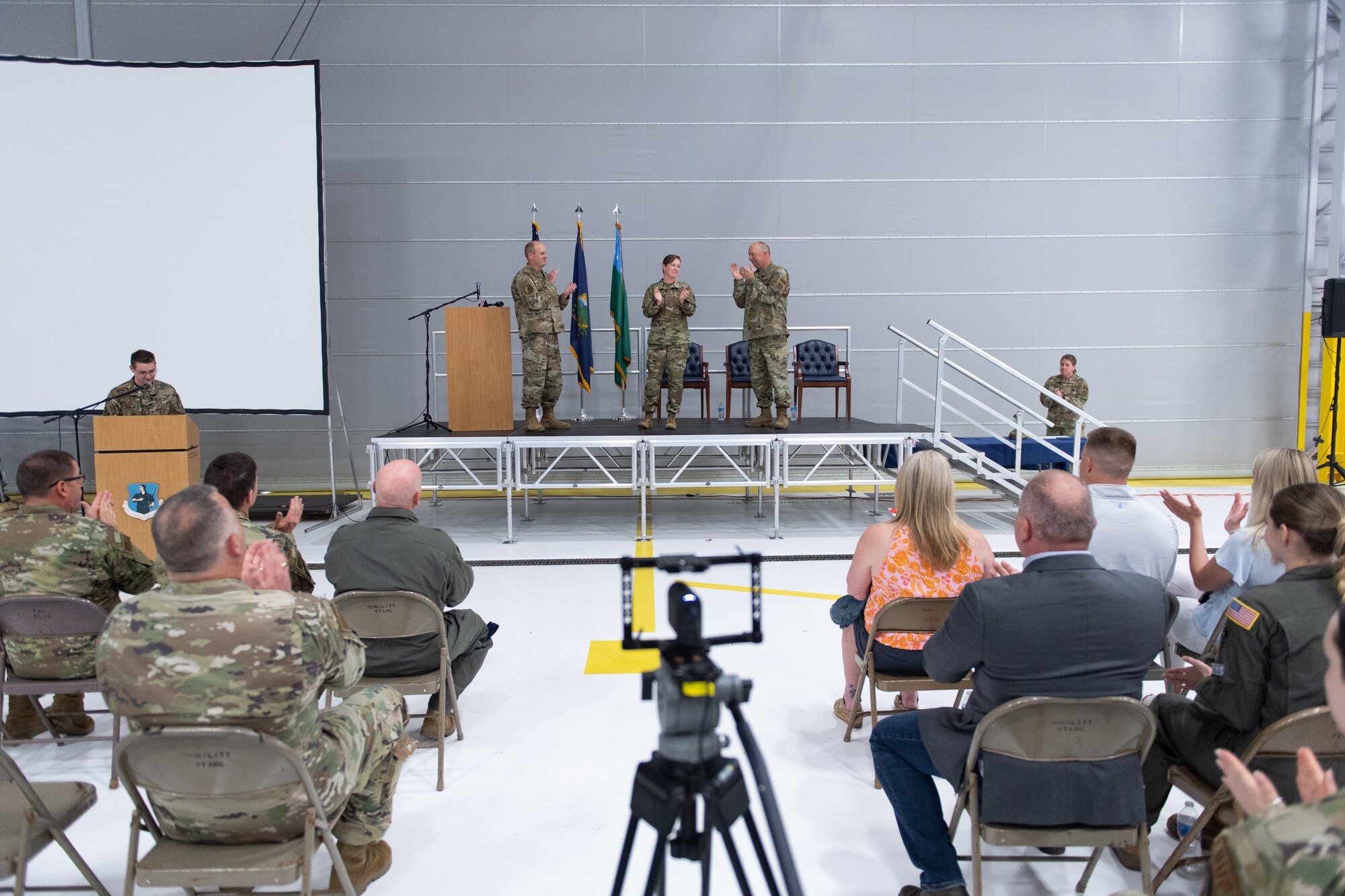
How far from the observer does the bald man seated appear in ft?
9.78

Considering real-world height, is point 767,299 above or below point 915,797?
above

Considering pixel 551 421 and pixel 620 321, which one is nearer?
pixel 551 421

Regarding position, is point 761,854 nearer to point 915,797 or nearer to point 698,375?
point 915,797

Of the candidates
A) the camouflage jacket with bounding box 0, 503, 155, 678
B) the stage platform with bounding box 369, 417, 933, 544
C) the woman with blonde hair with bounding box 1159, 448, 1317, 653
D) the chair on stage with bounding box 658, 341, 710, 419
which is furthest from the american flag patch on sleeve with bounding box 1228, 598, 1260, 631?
the chair on stage with bounding box 658, 341, 710, 419

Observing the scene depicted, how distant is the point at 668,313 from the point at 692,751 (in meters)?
6.59

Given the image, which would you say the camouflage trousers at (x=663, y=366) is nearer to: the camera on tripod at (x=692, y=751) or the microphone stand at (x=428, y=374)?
the microphone stand at (x=428, y=374)

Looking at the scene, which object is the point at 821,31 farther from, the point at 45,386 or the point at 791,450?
the point at 45,386

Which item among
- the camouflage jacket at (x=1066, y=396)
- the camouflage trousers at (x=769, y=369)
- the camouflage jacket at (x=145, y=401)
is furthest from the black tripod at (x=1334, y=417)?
the camouflage jacket at (x=145, y=401)

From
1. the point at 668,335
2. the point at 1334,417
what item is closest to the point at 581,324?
the point at 668,335

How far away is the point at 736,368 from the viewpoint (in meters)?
8.77

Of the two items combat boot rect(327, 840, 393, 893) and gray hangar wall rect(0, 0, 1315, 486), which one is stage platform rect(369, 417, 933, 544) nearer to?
gray hangar wall rect(0, 0, 1315, 486)

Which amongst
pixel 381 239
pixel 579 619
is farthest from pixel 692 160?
pixel 579 619

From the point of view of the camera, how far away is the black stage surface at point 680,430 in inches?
274

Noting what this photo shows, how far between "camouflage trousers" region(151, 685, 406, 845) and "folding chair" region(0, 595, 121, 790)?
115cm
